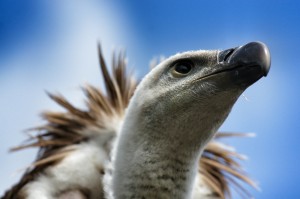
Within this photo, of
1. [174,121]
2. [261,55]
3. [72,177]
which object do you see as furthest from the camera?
[72,177]

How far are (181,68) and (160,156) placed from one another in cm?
54

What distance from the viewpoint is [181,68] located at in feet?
11.5

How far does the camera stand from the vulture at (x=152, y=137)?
328 centimetres

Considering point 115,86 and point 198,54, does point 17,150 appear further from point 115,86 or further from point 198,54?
point 198,54

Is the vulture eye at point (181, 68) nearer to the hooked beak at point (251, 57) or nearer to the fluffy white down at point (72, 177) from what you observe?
the hooked beak at point (251, 57)

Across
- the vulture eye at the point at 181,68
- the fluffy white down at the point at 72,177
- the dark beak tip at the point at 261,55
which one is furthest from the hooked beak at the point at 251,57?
the fluffy white down at the point at 72,177

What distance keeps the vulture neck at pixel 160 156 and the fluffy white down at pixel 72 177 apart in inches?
20.4

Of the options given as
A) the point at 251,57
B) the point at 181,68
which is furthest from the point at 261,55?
the point at 181,68

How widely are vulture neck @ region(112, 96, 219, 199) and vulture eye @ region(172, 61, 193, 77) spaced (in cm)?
25

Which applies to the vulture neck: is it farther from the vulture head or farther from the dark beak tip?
the dark beak tip

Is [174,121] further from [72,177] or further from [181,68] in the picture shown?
[72,177]

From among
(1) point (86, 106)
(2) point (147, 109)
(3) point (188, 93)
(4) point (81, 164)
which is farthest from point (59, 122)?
(3) point (188, 93)

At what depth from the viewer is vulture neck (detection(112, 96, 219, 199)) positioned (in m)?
3.47

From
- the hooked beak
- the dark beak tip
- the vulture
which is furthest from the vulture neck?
the dark beak tip
